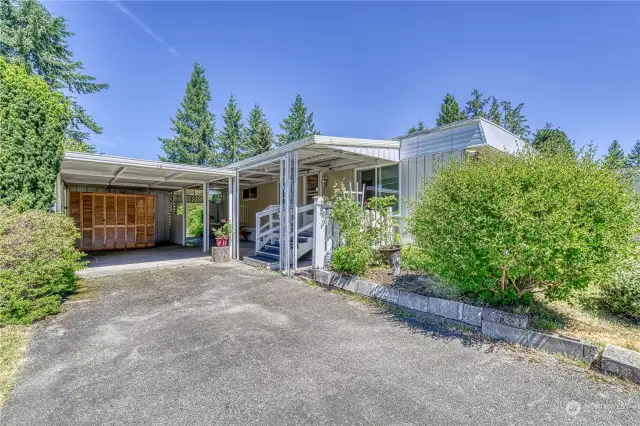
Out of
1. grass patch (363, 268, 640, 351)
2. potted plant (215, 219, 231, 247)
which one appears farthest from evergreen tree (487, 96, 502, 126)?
grass patch (363, 268, 640, 351)

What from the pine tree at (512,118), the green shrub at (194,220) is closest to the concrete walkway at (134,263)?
the green shrub at (194,220)

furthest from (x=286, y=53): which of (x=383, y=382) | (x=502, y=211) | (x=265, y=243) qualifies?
(x=383, y=382)

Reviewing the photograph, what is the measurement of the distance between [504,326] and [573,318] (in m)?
1.12

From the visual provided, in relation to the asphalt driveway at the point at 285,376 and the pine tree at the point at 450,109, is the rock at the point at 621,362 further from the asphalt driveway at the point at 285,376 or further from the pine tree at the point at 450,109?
the pine tree at the point at 450,109

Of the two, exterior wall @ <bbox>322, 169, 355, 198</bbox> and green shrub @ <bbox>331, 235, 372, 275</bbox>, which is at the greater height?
exterior wall @ <bbox>322, 169, 355, 198</bbox>

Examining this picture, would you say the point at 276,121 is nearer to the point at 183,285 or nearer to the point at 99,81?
the point at 99,81

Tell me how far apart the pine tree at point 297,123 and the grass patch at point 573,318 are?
92.7 feet

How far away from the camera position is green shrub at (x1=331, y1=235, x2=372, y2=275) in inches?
229

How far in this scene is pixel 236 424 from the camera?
2.12 m

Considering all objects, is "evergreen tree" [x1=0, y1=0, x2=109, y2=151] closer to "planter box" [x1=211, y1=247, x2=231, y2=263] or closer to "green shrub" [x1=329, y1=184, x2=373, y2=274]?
"planter box" [x1=211, y1=247, x2=231, y2=263]

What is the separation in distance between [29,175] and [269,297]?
4.62 meters

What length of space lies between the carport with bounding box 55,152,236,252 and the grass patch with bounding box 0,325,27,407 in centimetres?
575

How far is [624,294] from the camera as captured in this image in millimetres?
4008

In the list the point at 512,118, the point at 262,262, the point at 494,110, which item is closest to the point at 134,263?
the point at 262,262
